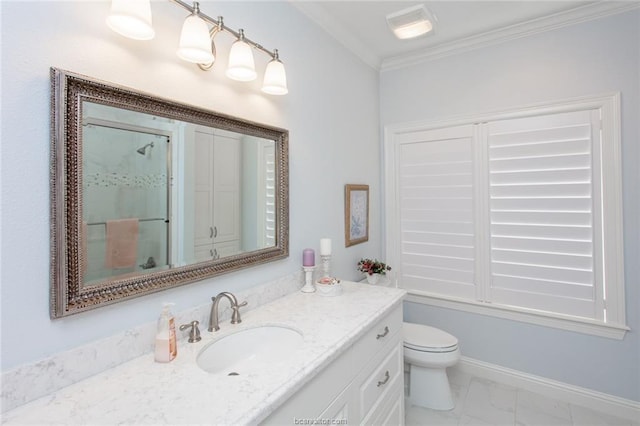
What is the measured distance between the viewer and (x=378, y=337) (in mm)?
1507

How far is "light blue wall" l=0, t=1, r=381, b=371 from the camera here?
0.84 metres

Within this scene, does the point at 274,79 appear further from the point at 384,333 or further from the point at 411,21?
the point at 384,333

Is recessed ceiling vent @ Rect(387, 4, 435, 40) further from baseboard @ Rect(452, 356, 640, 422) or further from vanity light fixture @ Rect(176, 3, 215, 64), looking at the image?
baseboard @ Rect(452, 356, 640, 422)

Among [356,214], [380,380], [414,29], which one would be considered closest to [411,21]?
[414,29]

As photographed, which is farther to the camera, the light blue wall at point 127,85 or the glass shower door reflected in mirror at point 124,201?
the glass shower door reflected in mirror at point 124,201

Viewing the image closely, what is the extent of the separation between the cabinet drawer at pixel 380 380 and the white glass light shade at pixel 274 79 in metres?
1.40

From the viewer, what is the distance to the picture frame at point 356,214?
2.36 meters

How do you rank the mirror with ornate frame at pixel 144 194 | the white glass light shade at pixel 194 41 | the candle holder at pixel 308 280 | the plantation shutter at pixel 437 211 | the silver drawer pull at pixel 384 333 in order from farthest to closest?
the plantation shutter at pixel 437 211, the candle holder at pixel 308 280, the silver drawer pull at pixel 384 333, the white glass light shade at pixel 194 41, the mirror with ornate frame at pixel 144 194

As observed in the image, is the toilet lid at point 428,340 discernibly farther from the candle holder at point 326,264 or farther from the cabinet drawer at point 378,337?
the candle holder at point 326,264

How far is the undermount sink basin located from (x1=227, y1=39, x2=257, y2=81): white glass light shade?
109 centimetres

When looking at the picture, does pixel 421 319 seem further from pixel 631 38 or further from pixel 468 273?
pixel 631 38

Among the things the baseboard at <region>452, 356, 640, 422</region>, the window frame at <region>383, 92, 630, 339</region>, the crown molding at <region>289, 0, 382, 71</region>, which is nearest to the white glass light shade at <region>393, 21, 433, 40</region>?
the crown molding at <region>289, 0, 382, 71</region>

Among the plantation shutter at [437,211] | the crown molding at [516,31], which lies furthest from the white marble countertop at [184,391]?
the crown molding at [516,31]

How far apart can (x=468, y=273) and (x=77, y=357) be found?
8.10 feet
